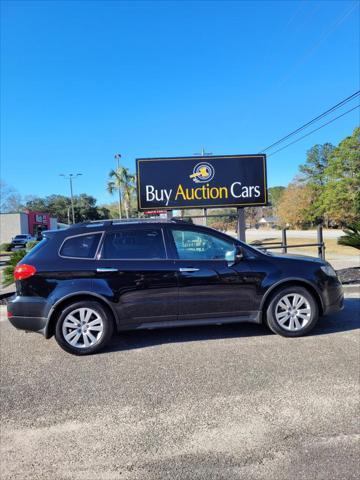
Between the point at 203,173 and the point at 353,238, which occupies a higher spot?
the point at 203,173

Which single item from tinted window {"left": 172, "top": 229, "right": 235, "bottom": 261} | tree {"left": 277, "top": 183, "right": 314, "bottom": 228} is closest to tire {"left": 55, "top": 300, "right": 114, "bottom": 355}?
tinted window {"left": 172, "top": 229, "right": 235, "bottom": 261}

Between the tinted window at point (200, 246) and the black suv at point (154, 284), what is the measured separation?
0.6 inches

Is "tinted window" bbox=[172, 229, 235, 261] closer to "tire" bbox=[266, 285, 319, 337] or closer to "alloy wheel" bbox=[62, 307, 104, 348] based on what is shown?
"tire" bbox=[266, 285, 319, 337]

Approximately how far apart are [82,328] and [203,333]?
68.5 inches

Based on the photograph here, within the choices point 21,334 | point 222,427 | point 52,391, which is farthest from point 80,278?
point 222,427

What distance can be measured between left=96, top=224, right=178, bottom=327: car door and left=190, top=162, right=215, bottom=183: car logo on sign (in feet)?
Result: 16.6

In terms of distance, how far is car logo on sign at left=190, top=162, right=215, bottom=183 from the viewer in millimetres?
9586

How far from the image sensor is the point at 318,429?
A: 2.86 meters

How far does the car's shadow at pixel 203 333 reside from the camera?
5000mm

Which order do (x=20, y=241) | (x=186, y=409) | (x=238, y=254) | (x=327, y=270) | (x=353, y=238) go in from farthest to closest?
(x=20, y=241), (x=353, y=238), (x=327, y=270), (x=238, y=254), (x=186, y=409)

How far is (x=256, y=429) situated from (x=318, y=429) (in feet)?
1.58

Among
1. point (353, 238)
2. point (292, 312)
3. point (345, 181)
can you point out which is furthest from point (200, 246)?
point (345, 181)

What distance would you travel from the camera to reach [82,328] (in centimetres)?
462

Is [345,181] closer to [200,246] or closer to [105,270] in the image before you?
[200,246]
